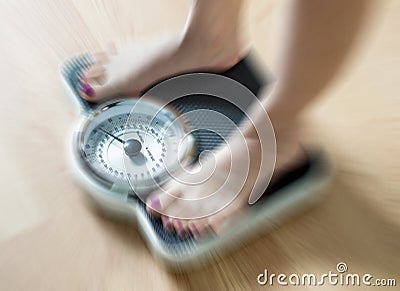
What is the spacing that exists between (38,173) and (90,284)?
20cm

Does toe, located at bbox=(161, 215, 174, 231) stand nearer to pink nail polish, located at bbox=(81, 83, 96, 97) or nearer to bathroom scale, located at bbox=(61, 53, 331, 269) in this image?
bathroom scale, located at bbox=(61, 53, 331, 269)

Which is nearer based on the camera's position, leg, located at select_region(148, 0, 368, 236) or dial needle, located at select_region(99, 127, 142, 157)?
leg, located at select_region(148, 0, 368, 236)

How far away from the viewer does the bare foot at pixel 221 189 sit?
736mm

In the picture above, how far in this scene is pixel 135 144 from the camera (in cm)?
81

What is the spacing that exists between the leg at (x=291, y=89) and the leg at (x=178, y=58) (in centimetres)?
16

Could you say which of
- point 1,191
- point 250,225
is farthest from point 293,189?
point 1,191

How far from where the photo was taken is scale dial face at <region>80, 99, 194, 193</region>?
0.78 m

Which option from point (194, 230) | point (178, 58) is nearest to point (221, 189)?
point (194, 230)

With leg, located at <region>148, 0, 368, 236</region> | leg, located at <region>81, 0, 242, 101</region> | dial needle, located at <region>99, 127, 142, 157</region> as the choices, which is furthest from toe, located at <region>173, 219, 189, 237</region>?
leg, located at <region>81, 0, 242, 101</region>

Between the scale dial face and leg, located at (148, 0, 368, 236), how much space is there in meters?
0.04

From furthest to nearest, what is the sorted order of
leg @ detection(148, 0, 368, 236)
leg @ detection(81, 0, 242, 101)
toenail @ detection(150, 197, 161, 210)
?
leg @ detection(81, 0, 242, 101), toenail @ detection(150, 197, 161, 210), leg @ detection(148, 0, 368, 236)

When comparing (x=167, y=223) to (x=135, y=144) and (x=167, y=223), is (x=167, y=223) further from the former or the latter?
(x=135, y=144)

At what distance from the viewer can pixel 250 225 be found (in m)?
0.74

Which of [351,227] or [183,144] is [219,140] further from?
[351,227]
